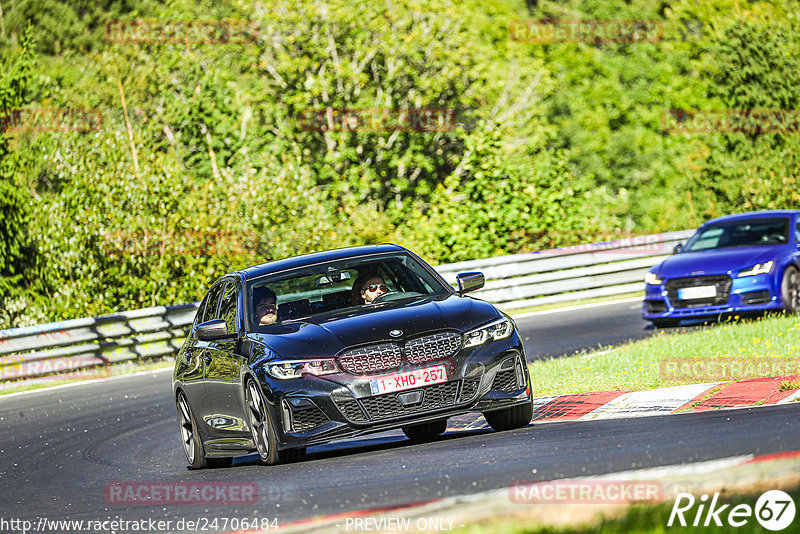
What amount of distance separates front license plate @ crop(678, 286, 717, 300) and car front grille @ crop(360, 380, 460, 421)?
29.0ft

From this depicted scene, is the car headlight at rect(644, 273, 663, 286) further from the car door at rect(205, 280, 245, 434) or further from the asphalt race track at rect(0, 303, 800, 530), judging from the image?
the car door at rect(205, 280, 245, 434)

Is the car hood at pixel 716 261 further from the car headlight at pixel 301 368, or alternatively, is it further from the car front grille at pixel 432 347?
the car headlight at pixel 301 368

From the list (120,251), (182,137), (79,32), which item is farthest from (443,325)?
(79,32)

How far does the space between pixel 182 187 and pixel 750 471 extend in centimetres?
1959

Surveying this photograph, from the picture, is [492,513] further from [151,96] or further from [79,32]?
[79,32]

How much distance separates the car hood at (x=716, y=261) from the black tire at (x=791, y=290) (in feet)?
0.97

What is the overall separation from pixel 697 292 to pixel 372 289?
26.4 ft

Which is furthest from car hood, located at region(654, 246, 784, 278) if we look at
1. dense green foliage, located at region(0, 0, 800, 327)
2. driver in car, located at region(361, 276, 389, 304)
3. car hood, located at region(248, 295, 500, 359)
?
dense green foliage, located at region(0, 0, 800, 327)

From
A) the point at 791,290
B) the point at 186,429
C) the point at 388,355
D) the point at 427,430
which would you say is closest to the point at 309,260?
the point at 427,430

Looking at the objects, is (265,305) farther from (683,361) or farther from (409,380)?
(683,361)

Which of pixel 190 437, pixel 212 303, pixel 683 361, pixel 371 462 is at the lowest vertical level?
pixel 683 361

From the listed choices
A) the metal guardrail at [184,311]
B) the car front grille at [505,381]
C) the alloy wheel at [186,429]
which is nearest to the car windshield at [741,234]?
the metal guardrail at [184,311]

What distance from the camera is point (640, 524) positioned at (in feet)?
16.8

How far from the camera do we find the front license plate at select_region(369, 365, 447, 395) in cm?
859
